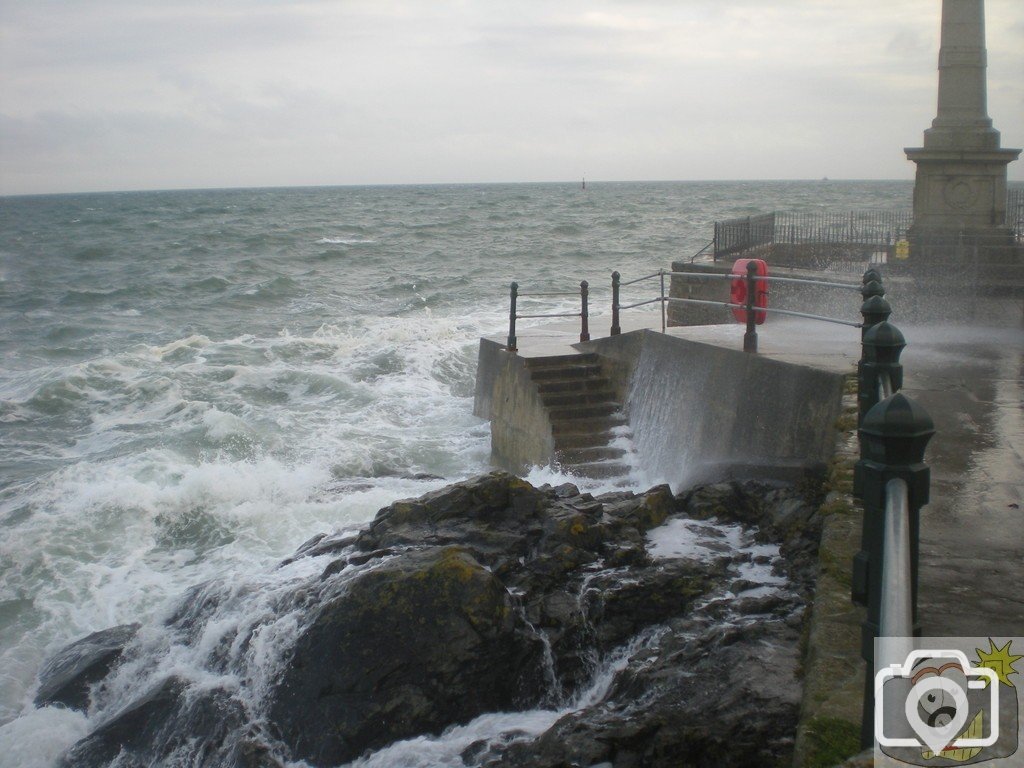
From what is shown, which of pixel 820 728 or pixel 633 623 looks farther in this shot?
pixel 633 623

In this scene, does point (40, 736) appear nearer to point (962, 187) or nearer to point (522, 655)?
point (522, 655)

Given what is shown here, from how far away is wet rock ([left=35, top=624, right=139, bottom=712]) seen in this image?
7289 mm

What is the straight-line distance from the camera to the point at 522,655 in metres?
6.09

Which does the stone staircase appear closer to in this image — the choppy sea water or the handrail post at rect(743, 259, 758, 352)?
the choppy sea water

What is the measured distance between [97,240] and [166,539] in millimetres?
49144

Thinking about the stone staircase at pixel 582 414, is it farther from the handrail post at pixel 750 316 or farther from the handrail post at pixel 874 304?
the handrail post at pixel 874 304

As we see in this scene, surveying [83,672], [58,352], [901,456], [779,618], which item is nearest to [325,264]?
[58,352]

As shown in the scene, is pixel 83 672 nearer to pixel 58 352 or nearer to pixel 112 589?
pixel 112 589

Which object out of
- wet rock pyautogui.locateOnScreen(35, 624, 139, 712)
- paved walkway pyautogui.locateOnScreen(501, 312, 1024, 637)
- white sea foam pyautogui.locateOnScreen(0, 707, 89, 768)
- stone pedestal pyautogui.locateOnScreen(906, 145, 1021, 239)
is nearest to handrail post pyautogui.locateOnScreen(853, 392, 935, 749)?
paved walkway pyautogui.locateOnScreen(501, 312, 1024, 637)

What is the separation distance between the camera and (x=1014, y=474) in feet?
19.4

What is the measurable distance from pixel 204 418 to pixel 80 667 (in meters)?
8.40

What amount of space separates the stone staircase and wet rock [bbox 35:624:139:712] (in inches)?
184

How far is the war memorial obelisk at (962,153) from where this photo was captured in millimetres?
14172

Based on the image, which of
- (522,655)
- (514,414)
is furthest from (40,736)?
(514,414)
